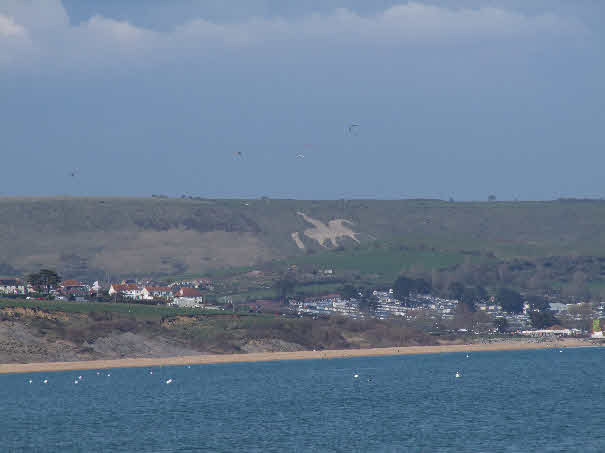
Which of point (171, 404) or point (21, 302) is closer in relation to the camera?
point (171, 404)

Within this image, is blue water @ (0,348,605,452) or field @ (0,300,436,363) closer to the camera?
blue water @ (0,348,605,452)

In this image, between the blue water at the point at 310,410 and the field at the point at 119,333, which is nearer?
the blue water at the point at 310,410

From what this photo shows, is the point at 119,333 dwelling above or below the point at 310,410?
above

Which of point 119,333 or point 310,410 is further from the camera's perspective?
point 119,333

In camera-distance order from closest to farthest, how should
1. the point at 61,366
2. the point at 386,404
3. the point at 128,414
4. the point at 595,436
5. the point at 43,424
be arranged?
the point at 595,436 → the point at 43,424 → the point at 128,414 → the point at 386,404 → the point at 61,366

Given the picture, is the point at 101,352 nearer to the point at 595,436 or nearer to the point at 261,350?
the point at 261,350

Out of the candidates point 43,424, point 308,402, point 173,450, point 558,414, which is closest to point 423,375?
point 308,402

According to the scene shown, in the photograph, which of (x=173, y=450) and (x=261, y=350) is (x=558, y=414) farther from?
(x=261, y=350)

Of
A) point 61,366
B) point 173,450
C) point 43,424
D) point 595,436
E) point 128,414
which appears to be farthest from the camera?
point 61,366
